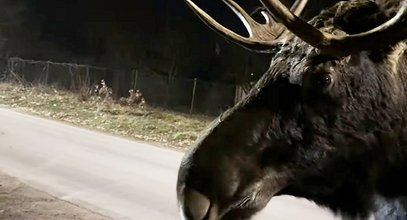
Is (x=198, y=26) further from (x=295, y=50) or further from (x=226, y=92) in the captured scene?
(x=295, y=50)

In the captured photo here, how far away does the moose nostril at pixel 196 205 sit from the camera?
1.62 m

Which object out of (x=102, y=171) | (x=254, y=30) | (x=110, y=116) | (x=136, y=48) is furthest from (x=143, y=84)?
(x=254, y=30)

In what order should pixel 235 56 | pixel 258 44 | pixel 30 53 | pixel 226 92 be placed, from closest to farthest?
pixel 258 44
pixel 226 92
pixel 235 56
pixel 30 53

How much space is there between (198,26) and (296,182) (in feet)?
54.3

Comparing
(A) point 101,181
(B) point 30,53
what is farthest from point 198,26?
(A) point 101,181

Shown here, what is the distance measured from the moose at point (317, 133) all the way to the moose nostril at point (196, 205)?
0.02 metres

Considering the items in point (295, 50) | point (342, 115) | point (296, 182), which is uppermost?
point (295, 50)

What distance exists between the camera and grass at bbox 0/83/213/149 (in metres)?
11.2

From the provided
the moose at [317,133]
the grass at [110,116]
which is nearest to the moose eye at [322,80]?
the moose at [317,133]

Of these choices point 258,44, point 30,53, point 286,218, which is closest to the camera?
point 258,44

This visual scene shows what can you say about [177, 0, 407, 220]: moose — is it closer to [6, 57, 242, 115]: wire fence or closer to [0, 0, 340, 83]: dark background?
[6, 57, 242, 115]: wire fence

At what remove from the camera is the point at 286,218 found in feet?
18.2

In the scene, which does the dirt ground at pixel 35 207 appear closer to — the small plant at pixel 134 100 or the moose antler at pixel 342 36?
the moose antler at pixel 342 36

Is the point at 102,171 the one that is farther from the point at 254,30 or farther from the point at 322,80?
the point at 322,80
